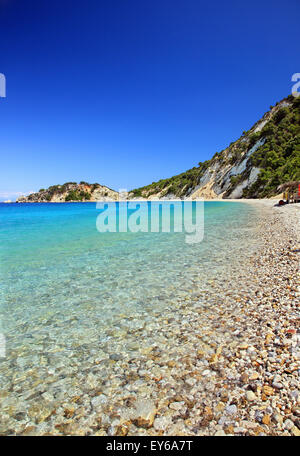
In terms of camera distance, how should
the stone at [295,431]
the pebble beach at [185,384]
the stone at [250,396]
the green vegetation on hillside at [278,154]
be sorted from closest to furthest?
the stone at [295,431], the pebble beach at [185,384], the stone at [250,396], the green vegetation on hillside at [278,154]

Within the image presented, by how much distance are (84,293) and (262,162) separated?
83651 mm

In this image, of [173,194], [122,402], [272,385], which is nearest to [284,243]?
[272,385]

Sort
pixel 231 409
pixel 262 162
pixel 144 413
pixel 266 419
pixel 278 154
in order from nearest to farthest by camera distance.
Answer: pixel 266 419
pixel 231 409
pixel 144 413
pixel 278 154
pixel 262 162

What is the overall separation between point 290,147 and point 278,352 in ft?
262

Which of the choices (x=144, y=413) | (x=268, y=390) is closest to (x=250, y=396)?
(x=268, y=390)

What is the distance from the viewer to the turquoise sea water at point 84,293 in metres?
4.77

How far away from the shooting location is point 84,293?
7.73 metres

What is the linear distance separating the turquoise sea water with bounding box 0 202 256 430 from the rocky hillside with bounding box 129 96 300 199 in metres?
59.0

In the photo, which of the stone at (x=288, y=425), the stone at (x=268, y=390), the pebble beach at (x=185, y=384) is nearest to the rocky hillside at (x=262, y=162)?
the pebble beach at (x=185, y=384)

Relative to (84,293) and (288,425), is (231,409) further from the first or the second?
(84,293)

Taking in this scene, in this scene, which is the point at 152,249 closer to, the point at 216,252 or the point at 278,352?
the point at 216,252

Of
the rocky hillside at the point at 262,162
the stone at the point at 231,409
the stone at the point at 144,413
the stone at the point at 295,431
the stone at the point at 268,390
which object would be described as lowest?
the stone at the point at 144,413

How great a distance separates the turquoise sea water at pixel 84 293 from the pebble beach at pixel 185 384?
38 cm

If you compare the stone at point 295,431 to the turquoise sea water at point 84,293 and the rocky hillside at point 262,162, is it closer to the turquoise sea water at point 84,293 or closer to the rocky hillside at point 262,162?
the turquoise sea water at point 84,293
